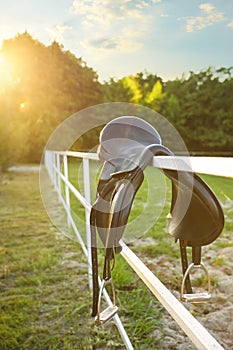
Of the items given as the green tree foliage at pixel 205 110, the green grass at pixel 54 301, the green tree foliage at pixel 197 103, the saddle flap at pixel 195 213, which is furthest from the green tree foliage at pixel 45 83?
the saddle flap at pixel 195 213

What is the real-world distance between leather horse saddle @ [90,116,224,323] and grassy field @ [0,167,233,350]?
1.21 ft

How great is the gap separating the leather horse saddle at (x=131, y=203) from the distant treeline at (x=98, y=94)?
14.9 m

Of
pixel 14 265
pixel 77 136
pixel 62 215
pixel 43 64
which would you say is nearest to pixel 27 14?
pixel 62 215

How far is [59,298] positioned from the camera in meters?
1.95

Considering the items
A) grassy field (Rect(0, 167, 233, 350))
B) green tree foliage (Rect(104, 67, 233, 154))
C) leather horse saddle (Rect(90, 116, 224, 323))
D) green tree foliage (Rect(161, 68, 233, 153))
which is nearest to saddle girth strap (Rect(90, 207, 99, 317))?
leather horse saddle (Rect(90, 116, 224, 323))

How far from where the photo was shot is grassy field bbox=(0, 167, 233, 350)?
1510 millimetres

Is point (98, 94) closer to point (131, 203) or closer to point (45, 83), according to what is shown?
point (45, 83)

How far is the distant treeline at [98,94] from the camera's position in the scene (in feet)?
60.4

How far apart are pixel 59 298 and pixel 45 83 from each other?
20015 millimetres

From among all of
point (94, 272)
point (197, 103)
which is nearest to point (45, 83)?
point (197, 103)

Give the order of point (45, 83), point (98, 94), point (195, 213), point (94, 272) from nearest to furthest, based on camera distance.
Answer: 1. point (195, 213)
2. point (94, 272)
3. point (45, 83)
4. point (98, 94)

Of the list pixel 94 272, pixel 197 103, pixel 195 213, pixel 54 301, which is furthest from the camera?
pixel 197 103

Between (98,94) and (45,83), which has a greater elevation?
(45,83)

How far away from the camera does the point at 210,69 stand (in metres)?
25.6
